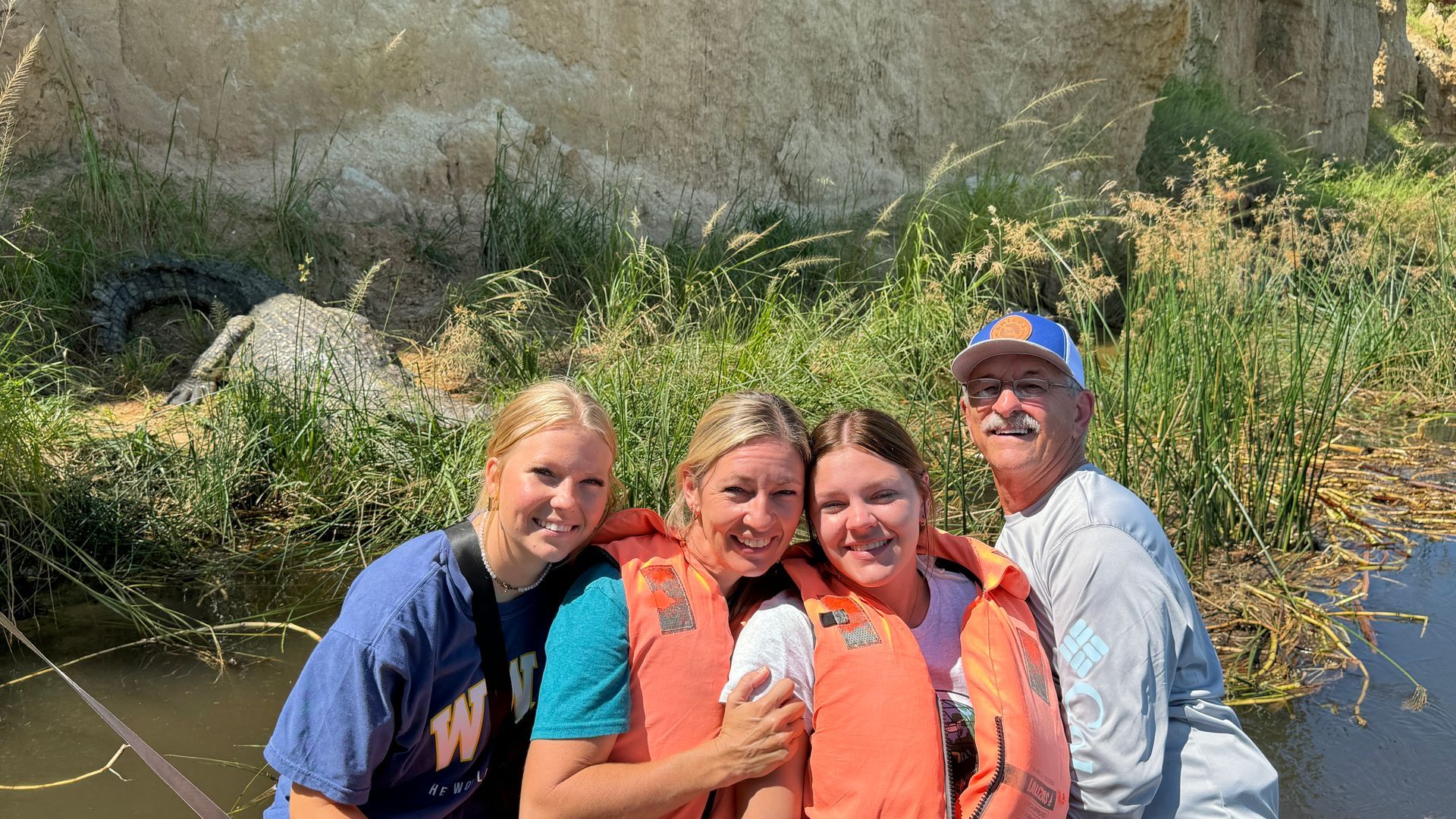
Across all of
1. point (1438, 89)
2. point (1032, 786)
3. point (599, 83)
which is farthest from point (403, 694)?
point (1438, 89)

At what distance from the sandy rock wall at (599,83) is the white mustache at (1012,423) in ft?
16.3

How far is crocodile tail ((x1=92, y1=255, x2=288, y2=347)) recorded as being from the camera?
17.9 feet

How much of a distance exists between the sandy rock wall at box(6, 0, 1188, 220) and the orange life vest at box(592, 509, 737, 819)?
501cm

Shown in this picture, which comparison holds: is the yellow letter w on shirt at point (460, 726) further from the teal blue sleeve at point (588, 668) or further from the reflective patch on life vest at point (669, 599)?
the reflective patch on life vest at point (669, 599)

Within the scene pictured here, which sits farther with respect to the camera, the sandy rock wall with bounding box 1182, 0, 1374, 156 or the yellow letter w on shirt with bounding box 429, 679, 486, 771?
the sandy rock wall with bounding box 1182, 0, 1374, 156

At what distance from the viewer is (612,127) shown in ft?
25.0

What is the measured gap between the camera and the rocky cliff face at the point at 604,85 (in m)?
6.48

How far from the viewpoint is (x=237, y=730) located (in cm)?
289

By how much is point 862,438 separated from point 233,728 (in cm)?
195

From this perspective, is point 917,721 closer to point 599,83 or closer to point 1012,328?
point 1012,328

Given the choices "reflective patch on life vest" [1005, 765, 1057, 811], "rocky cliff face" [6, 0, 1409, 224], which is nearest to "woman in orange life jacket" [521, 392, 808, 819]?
"reflective patch on life vest" [1005, 765, 1057, 811]

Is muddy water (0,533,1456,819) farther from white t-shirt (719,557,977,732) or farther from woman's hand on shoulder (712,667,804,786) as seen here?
woman's hand on shoulder (712,667,804,786)

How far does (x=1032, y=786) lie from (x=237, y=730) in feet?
6.92

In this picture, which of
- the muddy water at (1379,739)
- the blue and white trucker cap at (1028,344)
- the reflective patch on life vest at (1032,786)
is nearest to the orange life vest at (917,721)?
the reflective patch on life vest at (1032,786)
